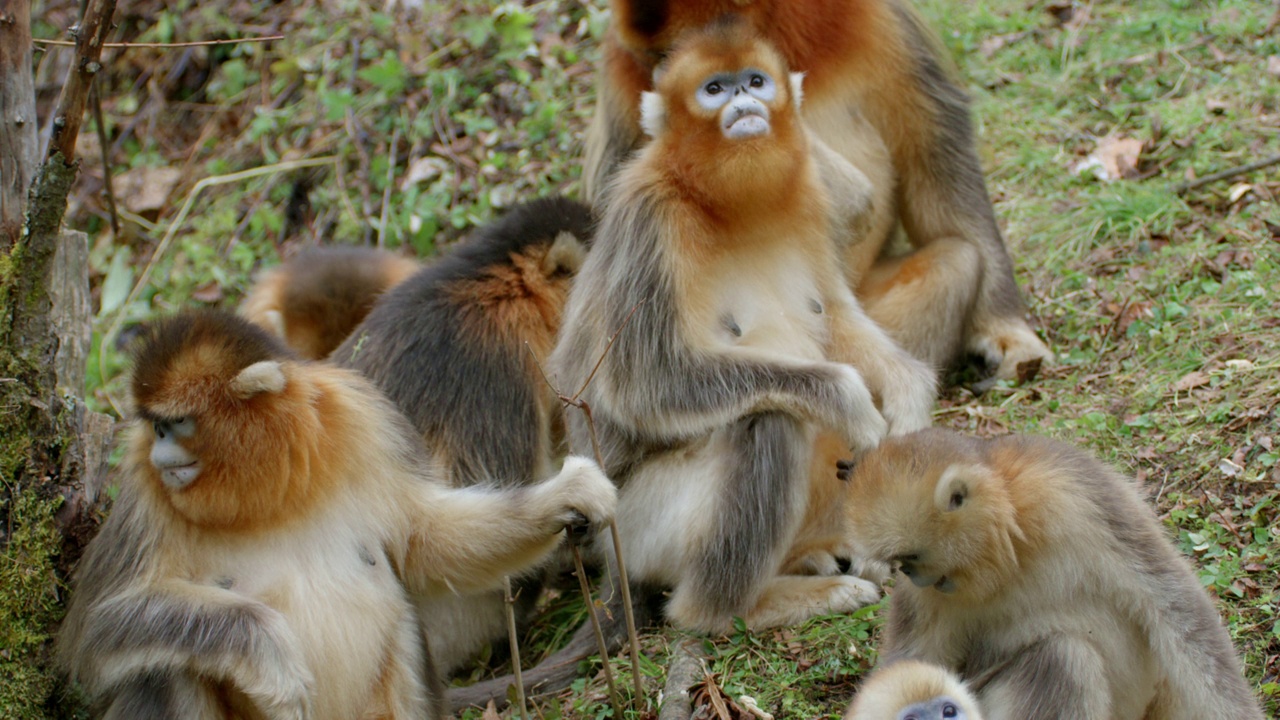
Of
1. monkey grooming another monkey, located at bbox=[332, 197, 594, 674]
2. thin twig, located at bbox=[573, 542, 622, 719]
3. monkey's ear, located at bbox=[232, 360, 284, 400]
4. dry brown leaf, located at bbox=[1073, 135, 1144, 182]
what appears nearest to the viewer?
monkey's ear, located at bbox=[232, 360, 284, 400]

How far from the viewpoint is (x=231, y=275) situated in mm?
8148

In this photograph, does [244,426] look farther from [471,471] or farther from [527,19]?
[527,19]

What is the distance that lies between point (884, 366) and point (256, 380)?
2.37m

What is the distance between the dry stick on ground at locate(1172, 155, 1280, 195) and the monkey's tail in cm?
346

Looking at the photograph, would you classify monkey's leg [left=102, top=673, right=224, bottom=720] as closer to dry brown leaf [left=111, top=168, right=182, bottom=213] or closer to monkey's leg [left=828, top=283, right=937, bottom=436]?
monkey's leg [left=828, top=283, right=937, bottom=436]

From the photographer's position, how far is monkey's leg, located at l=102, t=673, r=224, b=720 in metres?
3.65

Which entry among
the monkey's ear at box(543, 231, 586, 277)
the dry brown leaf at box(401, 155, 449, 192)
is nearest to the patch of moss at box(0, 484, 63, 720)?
the monkey's ear at box(543, 231, 586, 277)

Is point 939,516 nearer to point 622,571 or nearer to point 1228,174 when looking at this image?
point 622,571

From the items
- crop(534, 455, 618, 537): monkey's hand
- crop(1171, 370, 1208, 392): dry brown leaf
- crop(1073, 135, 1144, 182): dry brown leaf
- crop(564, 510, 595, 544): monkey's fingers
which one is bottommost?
crop(1171, 370, 1208, 392): dry brown leaf

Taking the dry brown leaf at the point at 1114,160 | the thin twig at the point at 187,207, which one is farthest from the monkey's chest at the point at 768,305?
the thin twig at the point at 187,207

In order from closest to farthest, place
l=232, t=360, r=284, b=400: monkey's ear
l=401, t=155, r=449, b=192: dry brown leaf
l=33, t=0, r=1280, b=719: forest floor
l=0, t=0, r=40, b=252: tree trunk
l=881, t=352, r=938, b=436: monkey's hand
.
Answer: l=232, t=360, r=284, b=400: monkey's ear
l=0, t=0, r=40, b=252: tree trunk
l=33, t=0, r=1280, b=719: forest floor
l=881, t=352, r=938, b=436: monkey's hand
l=401, t=155, r=449, b=192: dry brown leaf

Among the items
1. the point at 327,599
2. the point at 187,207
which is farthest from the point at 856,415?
the point at 187,207

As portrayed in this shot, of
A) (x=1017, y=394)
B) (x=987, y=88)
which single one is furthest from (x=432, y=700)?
(x=987, y=88)

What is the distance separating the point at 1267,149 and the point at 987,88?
5.88ft
